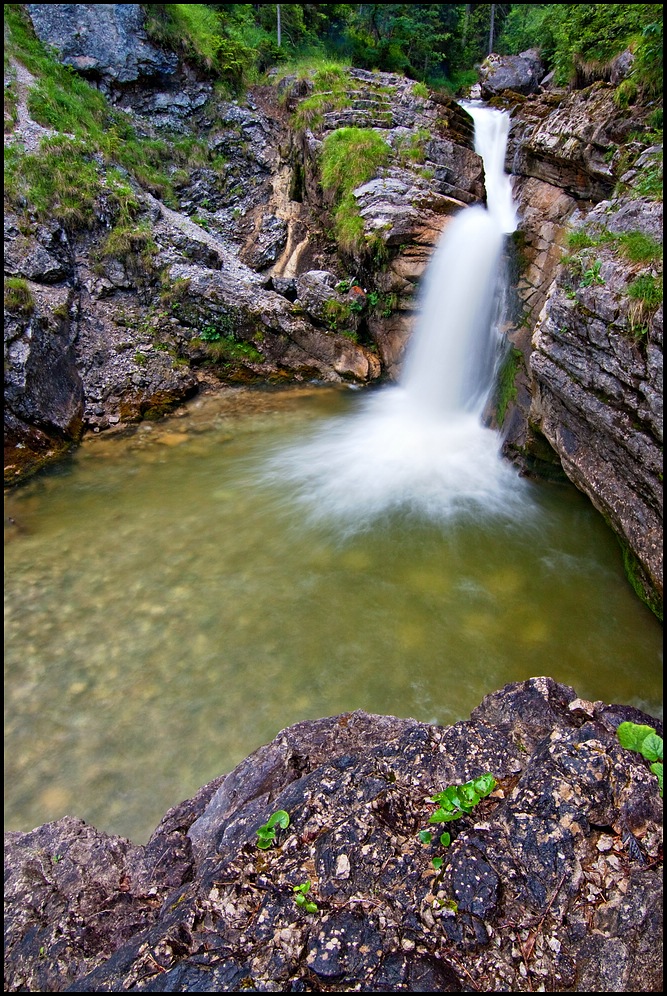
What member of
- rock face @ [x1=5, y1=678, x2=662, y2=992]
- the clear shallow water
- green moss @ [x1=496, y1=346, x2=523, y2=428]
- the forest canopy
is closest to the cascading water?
green moss @ [x1=496, y1=346, x2=523, y2=428]

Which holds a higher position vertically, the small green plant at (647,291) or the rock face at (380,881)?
the small green plant at (647,291)

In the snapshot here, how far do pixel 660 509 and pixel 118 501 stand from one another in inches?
265

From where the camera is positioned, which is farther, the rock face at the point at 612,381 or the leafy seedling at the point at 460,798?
the rock face at the point at 612,381

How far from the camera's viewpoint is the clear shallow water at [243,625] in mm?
4098

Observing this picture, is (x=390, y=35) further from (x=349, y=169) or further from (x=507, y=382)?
(x=507, y=382)

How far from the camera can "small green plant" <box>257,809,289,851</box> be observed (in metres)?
2.60

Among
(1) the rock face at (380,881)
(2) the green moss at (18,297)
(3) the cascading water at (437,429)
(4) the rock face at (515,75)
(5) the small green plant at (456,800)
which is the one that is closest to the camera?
(1) the rock face at (380,881)

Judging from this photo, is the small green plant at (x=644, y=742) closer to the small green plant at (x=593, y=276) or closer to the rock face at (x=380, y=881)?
the rock face at (x=380, y=881)

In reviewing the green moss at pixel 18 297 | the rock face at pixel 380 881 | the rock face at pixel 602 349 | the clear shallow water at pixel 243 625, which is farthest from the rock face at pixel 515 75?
the rock face at pixel 380 881

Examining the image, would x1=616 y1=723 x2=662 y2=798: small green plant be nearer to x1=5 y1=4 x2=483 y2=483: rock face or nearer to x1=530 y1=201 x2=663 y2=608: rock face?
x1=530 y1=201 x2=663 y2=608: rock face

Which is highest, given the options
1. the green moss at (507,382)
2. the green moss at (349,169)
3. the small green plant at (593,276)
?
the green moss at (349,169)

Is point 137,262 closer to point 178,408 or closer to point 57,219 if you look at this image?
point 57,219

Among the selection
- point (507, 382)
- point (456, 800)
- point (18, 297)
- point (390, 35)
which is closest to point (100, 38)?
point (18, 297)

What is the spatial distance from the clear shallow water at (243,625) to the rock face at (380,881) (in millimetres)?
786
